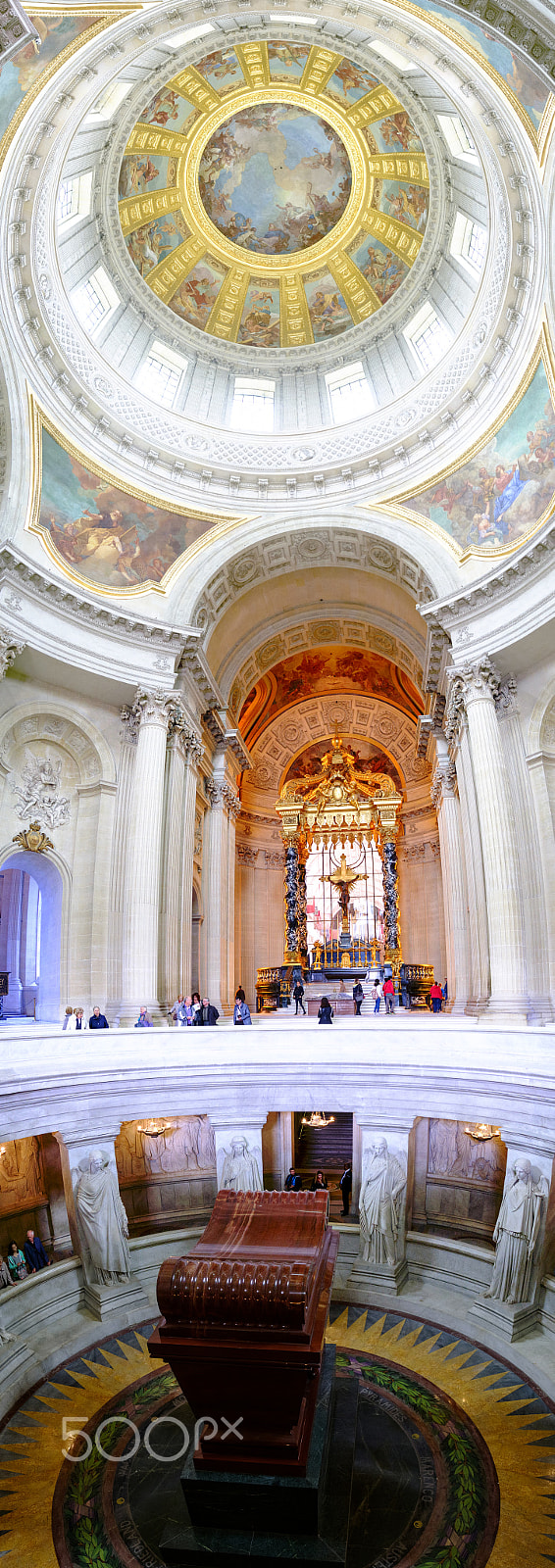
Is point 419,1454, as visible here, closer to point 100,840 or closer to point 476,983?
point 476,983

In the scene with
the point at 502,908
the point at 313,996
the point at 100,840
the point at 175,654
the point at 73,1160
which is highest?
the point at 175,654

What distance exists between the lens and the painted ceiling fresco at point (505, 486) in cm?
1423

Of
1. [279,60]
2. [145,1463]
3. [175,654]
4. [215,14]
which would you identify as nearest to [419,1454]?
[145,1463]

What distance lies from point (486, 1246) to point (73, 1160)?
4.88 m

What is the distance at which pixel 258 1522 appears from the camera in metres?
5.10

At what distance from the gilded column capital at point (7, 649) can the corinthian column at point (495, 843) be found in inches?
323

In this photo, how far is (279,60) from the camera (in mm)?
16375

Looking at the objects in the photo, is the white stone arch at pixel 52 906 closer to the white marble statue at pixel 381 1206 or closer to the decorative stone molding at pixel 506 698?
the white marble statue at pixel 381 1206

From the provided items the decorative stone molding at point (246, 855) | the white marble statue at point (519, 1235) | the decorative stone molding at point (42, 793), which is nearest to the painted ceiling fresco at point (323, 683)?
the decorative stone molding at point (246, 855)

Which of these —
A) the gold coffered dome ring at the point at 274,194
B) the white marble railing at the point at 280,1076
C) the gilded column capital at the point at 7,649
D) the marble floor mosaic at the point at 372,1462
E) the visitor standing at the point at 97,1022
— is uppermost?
the gold coffered dome ring at the point at 274,194

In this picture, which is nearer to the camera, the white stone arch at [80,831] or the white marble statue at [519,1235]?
the white marble statue at [519,1235]

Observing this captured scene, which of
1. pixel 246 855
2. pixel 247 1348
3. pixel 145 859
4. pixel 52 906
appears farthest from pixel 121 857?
pixel 247 1348

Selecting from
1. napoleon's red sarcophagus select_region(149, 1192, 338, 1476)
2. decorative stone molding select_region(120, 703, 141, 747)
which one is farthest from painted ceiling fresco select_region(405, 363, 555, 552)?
napoleon's red sarcophagus select_region(149, 1192, 338, 1476)

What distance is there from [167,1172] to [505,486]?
1336 cm
